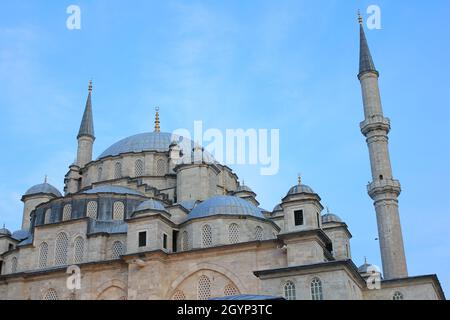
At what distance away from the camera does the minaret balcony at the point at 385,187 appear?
79.7 feet

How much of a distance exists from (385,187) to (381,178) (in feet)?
2.05

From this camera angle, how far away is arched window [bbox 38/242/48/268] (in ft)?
76.0

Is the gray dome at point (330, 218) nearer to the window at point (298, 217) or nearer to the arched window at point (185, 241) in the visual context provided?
the window at point (298, 217)

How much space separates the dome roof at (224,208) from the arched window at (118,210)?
121 inches

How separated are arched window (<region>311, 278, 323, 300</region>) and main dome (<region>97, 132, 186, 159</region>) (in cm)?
1422

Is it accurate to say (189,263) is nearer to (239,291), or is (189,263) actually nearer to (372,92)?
(239,291)

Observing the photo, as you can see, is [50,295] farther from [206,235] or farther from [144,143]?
[144,143]

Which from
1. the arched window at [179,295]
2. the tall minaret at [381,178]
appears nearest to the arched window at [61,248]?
the arched window at [179,295]

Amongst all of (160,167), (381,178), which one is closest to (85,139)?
(160,167)

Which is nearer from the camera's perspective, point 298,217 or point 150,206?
point 298,217

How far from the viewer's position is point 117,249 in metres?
22.8

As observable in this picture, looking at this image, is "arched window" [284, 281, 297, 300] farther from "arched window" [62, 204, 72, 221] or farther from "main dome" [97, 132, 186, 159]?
"main dome" [97, 132, 186, 159]

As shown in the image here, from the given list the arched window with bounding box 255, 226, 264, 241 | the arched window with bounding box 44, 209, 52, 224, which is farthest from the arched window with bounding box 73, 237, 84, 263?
the arched window with bounding box 255, 226, 264, 241

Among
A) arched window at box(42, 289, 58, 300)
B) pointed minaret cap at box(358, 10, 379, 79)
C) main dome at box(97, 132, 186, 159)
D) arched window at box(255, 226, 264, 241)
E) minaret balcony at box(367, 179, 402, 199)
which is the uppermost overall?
pointed minaret cap at box(358, 10, 379, 79)
